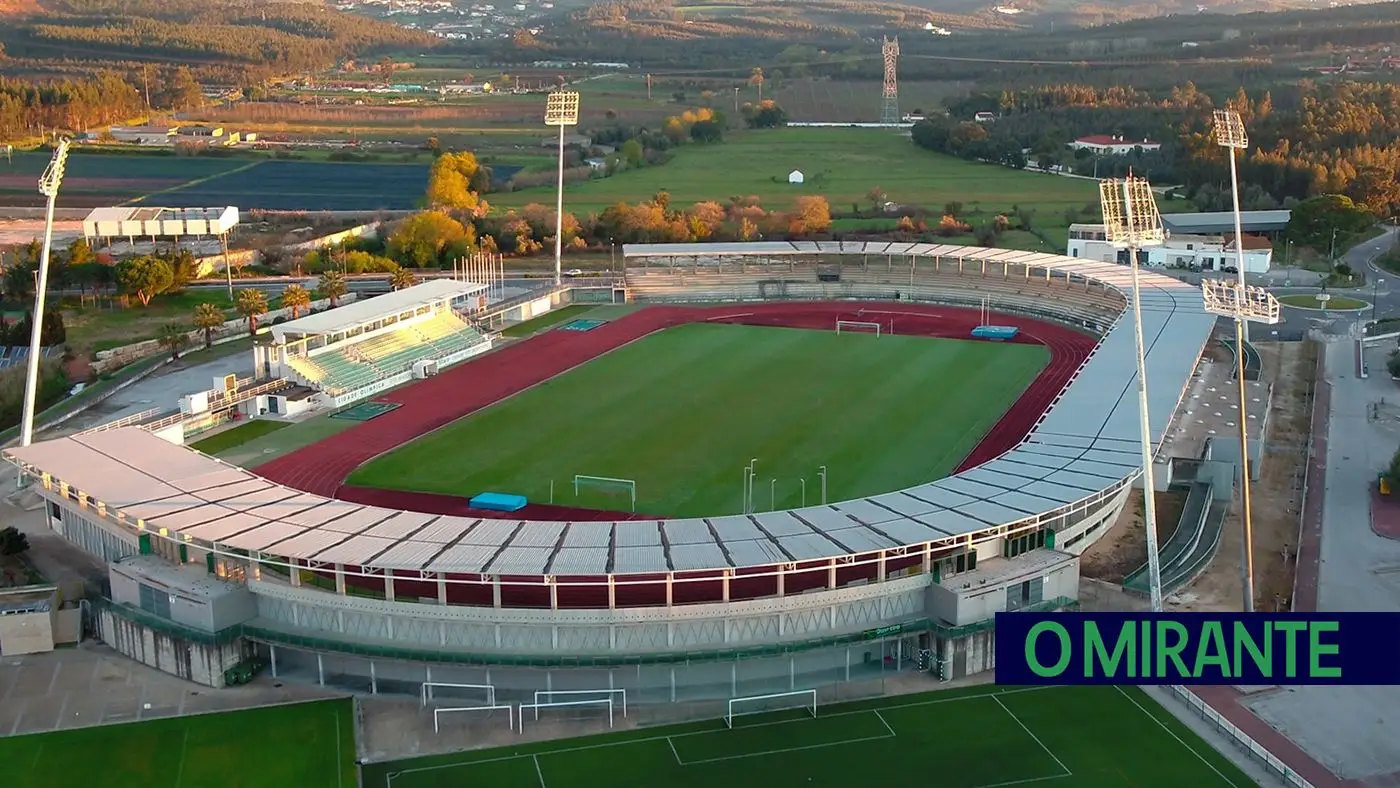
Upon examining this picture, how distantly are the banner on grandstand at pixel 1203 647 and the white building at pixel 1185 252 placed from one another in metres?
53.1

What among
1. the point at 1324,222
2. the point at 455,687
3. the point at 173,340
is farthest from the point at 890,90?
the point at 455,687

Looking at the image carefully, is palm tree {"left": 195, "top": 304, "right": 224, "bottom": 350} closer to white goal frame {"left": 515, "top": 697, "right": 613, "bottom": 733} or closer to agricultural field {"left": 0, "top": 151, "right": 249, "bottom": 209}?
white goal frame {"left": 515, "top": 697, "right": 613, "bottom": 733}

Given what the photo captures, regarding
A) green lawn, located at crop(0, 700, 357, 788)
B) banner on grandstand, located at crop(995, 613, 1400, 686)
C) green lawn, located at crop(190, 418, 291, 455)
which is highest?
banner on grandstand, located at crop(995, 613, 1400, 686)

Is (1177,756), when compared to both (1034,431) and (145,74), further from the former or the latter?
(145,74)

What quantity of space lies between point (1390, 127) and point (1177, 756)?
278 feet

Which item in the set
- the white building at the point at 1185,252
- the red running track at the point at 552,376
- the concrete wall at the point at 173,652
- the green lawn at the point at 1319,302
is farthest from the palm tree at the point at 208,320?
the green lawn at the point at 1319,302

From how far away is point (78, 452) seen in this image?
106 ft

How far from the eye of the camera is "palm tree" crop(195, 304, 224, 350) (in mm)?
50156

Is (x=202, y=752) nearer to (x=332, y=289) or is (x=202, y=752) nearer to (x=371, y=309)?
(x=371, y=309)

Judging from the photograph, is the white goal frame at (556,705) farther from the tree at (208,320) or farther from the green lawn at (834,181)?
the green lawn at (834,181)

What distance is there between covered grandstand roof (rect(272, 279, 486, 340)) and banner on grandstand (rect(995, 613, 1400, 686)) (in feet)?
112

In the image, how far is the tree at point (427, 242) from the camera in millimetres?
68625

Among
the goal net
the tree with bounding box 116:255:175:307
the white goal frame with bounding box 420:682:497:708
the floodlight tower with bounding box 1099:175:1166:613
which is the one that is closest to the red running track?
the goal net

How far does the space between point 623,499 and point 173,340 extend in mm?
23214
